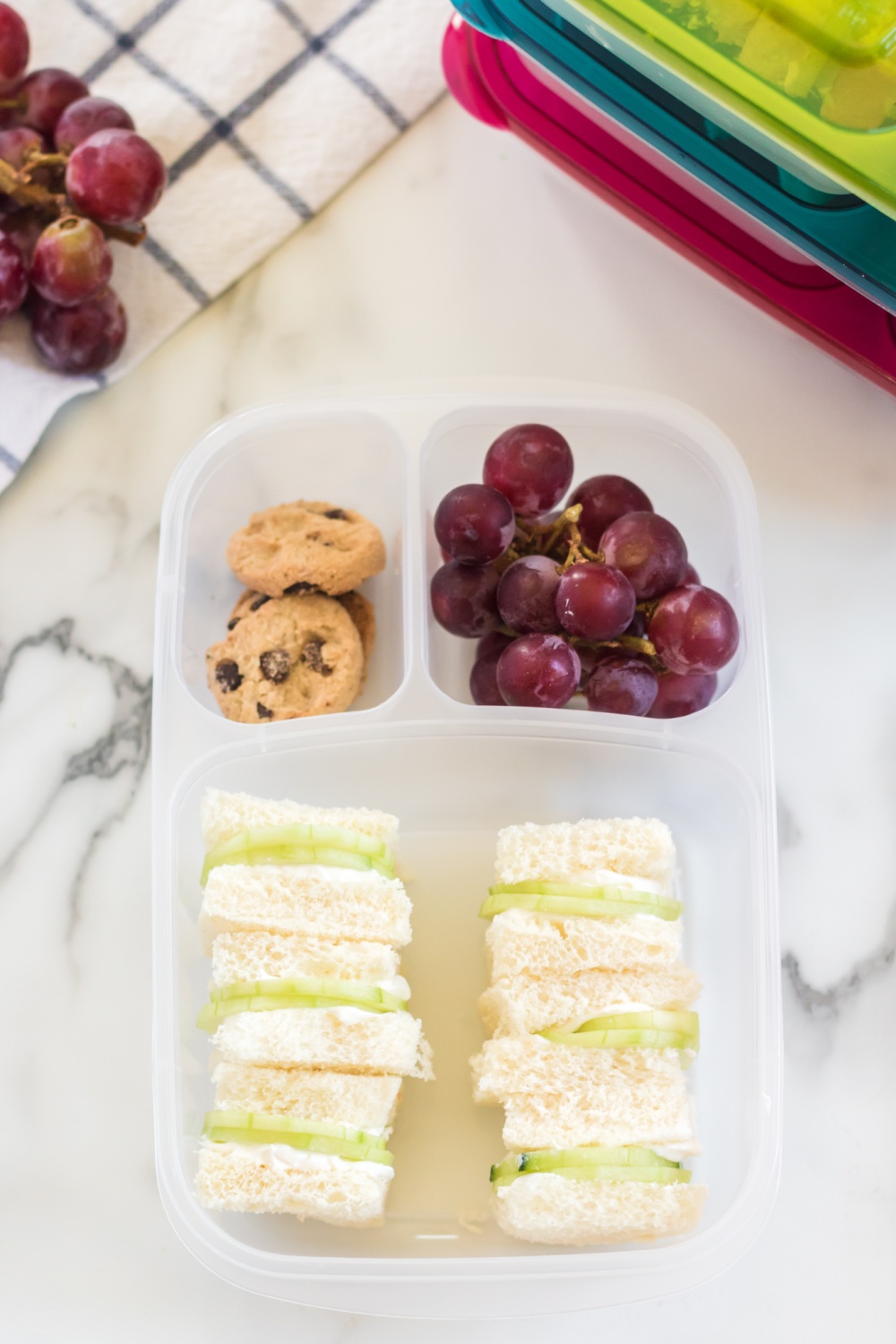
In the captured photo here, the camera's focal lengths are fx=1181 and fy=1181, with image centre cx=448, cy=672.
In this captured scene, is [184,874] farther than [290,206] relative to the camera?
No

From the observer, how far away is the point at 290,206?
1.22m

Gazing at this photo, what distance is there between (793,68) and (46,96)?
71cm

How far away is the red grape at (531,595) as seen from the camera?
0.98 m

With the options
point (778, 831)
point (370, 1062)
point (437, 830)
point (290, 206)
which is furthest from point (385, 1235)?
point (290, 206)

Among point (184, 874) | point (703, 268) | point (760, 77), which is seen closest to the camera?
point (760, 77)

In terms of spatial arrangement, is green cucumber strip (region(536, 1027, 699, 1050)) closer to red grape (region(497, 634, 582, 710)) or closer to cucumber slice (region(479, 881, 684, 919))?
cucumber slice (region(479, 881, 684, 919))

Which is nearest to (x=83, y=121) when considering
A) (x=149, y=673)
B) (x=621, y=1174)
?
(x=149, y=673)

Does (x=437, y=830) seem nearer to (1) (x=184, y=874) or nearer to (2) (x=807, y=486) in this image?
(1) (x=184, y=874)

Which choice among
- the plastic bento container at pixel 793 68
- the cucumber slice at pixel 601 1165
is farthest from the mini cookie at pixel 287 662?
the plastic bento container at pixel 793 68

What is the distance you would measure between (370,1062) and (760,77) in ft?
2.62

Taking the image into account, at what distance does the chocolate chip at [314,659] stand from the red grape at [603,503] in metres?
0.26

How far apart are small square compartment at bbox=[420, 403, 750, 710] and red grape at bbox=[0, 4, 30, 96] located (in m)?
0.52

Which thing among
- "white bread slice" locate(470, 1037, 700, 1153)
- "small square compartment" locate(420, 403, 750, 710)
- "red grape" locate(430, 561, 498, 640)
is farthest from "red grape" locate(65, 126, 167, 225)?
"white bread slice" locate(470, 1037, 700, 1153)

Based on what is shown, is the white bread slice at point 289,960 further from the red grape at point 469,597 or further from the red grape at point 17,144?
the red grape at point 17,144
